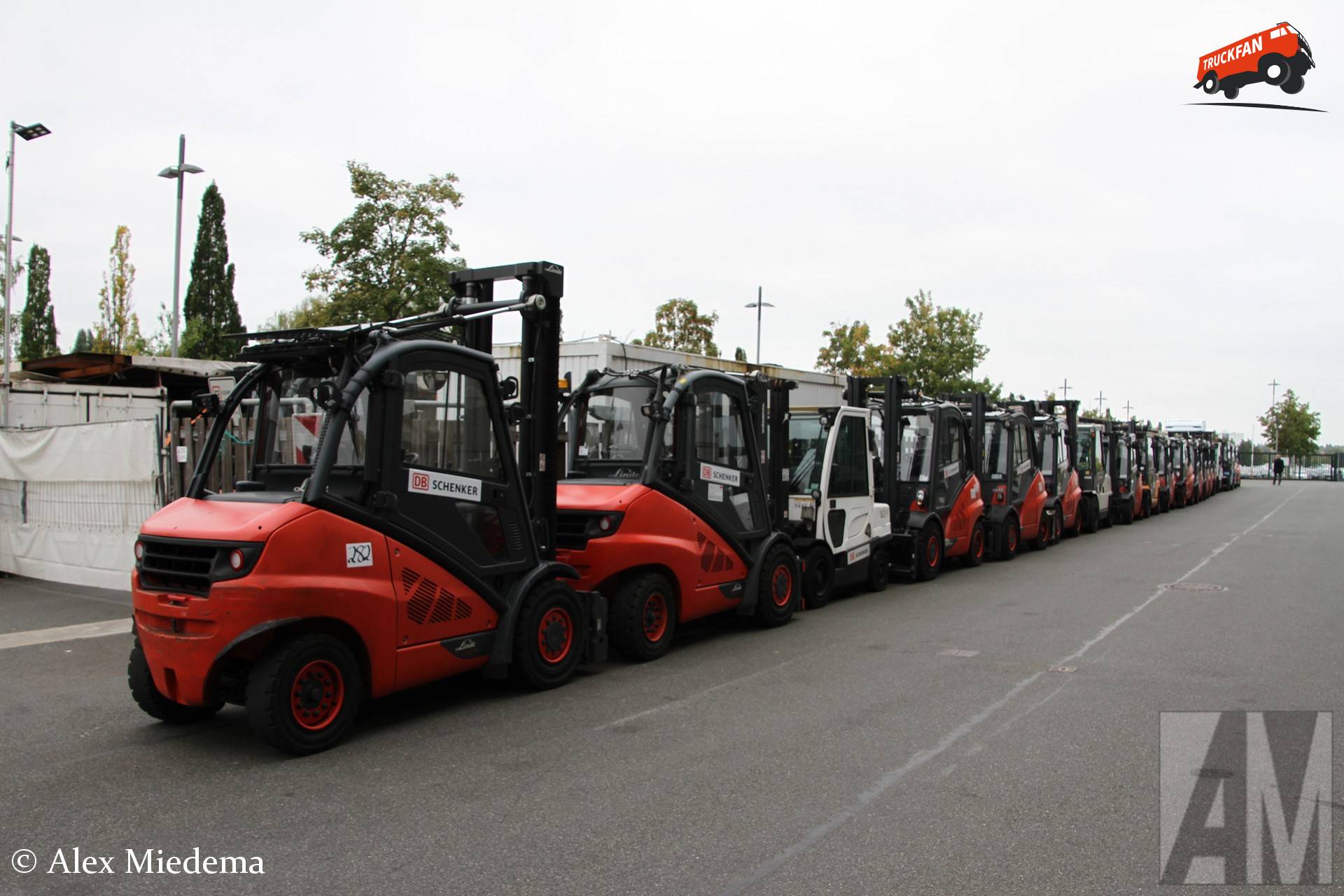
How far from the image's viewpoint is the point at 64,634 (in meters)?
9.67

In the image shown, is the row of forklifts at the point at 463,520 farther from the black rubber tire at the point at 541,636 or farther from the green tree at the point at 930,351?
the green tree at the point at 930,351

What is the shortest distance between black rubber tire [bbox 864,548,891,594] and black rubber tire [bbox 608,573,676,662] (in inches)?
196

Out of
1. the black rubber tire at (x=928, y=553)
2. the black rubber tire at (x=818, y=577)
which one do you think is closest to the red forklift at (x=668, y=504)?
the black rubber tire at (x=818, y=577)

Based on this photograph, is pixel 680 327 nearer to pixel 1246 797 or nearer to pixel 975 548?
pixel 975 548

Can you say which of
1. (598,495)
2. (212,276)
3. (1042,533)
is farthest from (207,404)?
(212,276)

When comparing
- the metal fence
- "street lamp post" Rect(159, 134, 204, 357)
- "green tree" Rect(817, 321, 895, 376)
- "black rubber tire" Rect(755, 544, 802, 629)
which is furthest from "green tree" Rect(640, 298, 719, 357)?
the metal fence

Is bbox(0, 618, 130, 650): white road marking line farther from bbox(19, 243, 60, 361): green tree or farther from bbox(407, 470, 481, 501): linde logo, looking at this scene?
bbox(19, 243, 60, 361): green tree

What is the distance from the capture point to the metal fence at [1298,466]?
3194 inches

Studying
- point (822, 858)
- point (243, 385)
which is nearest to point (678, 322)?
point (243, 385)

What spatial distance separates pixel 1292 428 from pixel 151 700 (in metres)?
99.2

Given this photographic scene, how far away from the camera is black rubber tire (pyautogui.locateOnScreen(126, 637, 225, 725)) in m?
6.31

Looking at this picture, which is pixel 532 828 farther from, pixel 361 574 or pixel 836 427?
pixel 836 427

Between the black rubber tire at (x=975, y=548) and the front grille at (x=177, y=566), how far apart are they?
1260 cm

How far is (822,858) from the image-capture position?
4402mm
